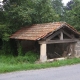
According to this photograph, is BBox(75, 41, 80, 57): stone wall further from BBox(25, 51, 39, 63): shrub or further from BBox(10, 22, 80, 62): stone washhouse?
BBox(25, 51, 39, 63): shrub

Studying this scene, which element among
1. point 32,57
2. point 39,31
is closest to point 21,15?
point 39,31

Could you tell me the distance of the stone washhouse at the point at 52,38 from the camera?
45.8ft

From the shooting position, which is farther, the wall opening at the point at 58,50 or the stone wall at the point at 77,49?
the wall opening at the point at 58,50

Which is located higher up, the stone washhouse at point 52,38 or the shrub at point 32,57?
the stone washhouse at point 52,38

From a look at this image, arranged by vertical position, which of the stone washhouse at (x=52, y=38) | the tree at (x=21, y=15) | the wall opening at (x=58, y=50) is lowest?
the wall opening at (x=58, y=50)

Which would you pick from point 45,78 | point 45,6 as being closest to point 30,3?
point 45,6

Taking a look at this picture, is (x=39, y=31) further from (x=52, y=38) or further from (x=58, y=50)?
(x=58, y=50)

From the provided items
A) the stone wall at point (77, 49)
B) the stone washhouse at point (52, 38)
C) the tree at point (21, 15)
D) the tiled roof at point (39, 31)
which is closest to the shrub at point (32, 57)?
the stone washhouse at point (52, 38)

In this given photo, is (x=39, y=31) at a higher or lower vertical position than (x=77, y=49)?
higher

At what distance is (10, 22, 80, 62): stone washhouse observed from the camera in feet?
45.8

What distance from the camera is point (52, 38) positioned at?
14.9 meters

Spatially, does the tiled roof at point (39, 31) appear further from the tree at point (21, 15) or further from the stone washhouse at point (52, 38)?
the tree at point (21, 15)

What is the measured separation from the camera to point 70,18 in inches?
888

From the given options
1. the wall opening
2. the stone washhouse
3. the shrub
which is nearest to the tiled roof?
the stone washhouse
